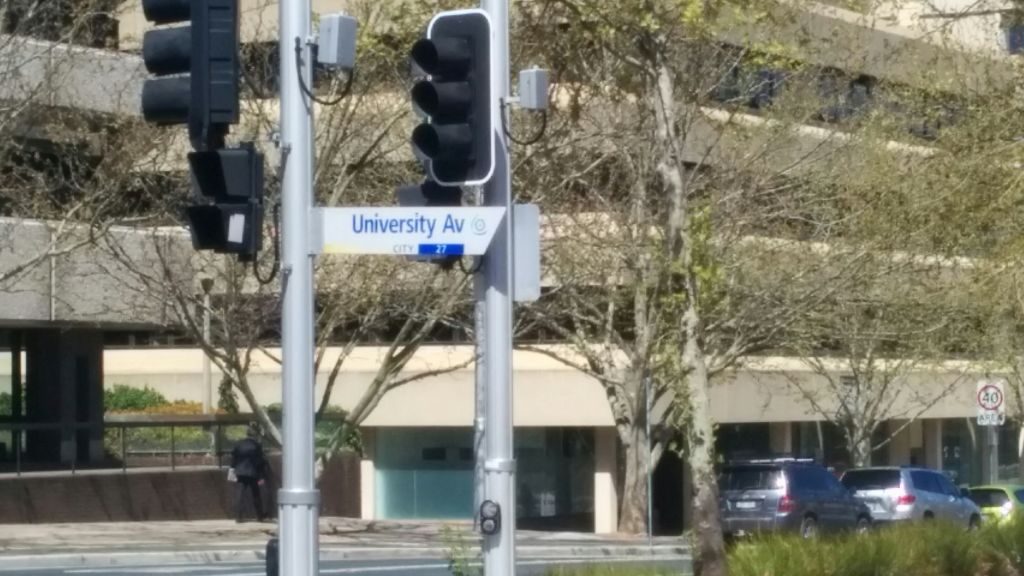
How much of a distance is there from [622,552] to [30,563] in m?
8.88

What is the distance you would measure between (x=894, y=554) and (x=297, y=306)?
876 centimetres

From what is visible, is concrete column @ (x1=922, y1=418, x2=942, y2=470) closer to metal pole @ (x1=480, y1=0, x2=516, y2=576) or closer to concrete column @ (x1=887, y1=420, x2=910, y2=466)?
concrete column @ (x1=887, y1=420, x2=910, y2=466)

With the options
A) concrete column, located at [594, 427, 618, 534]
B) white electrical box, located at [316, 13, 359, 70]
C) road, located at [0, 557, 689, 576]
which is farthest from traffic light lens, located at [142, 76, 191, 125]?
concrete column, located at [594, 427, 618, 534]

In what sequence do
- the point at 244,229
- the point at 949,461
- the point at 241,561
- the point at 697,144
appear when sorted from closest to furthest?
the point at 244,229, the point at 241,561, the point at 697,144, the point at 949,461

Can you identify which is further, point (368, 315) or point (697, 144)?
point (697, 144)

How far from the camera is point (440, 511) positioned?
136 feet

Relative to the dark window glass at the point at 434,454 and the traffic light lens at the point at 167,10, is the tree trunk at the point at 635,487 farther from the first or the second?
the traffic light lens at the point at 167,10

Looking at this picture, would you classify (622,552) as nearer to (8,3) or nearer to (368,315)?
(368,315)

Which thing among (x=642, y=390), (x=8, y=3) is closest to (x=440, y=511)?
(x=642, y=390)

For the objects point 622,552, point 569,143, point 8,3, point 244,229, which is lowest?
point 622,552

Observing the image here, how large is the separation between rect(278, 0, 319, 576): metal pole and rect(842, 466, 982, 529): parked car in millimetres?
26083

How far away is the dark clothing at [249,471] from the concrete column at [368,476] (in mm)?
8796

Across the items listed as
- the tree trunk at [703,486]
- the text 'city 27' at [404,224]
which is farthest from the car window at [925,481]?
the text 'city 27' at [404,224]

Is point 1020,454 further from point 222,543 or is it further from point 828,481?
point 222,543
